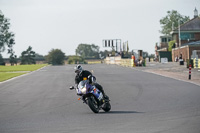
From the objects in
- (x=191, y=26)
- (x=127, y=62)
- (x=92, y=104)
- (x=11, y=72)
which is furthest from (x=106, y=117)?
(x=191, y=26)

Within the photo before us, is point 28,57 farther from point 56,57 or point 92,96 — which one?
point 92,96

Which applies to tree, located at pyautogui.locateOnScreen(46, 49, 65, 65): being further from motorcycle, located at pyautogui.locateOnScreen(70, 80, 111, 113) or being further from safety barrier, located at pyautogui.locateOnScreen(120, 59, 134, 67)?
motorcycle, located at pyautogui.locateOnScreen(70, 80, 111, 113)

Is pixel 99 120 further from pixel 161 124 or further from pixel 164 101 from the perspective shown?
pixel 164 101

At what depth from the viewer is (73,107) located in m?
14.0

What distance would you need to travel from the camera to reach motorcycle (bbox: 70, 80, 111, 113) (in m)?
12.0

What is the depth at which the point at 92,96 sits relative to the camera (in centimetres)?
1208

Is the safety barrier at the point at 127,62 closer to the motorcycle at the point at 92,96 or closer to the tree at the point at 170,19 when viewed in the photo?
the motorcycle at the point at 92,96

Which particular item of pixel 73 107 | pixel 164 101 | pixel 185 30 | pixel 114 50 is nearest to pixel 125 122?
pixel 73 107

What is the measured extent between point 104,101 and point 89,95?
24.0 inches

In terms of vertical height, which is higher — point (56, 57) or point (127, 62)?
point (56, 57)

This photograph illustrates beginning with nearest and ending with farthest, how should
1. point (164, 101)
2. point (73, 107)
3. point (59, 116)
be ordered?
point (59, 116)
point (73, 107)
point (164, 101)

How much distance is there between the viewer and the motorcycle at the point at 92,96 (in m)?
12.0

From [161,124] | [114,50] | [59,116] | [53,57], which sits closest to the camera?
[161,124]

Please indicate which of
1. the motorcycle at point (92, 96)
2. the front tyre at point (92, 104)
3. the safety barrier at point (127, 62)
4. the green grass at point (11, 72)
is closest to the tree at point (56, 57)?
the safety barrier at point (127, 62)
